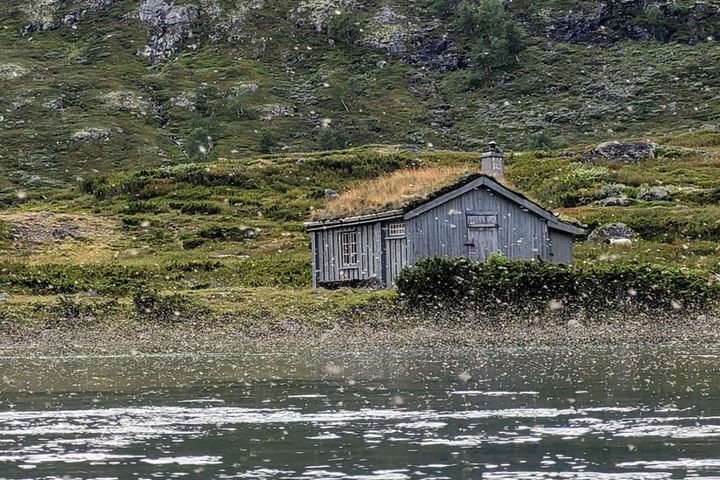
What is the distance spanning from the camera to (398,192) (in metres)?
42.6

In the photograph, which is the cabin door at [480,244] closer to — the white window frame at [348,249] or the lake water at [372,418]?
the white window frame at [348,249]

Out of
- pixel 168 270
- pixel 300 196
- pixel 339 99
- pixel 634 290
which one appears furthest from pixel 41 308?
pixel 339 99

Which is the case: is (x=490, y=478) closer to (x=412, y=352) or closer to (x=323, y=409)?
(x=323, y=409)

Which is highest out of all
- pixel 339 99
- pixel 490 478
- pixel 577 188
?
pixel 339 99

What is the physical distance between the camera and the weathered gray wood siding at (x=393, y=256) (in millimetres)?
41062

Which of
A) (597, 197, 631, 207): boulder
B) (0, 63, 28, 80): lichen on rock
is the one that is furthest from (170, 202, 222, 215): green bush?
(0, 63, 28, 80): lichen on rock

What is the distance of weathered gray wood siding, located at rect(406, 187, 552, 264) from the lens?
41188 millimetres

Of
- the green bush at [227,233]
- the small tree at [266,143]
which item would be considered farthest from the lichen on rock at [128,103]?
the green bush at [227,233]

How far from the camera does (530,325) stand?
32.5 meters

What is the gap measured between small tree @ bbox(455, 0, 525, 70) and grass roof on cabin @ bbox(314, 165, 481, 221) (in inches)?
4321

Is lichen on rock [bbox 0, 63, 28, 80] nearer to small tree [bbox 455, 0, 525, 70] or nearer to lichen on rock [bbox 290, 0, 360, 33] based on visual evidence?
lichen on rock [bbox 290, 0, 360, 33]

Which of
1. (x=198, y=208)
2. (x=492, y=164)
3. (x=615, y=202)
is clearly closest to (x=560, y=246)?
(x=492, y=164)

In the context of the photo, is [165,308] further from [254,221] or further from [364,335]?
[254,221]

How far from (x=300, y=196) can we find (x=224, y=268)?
2610cm
